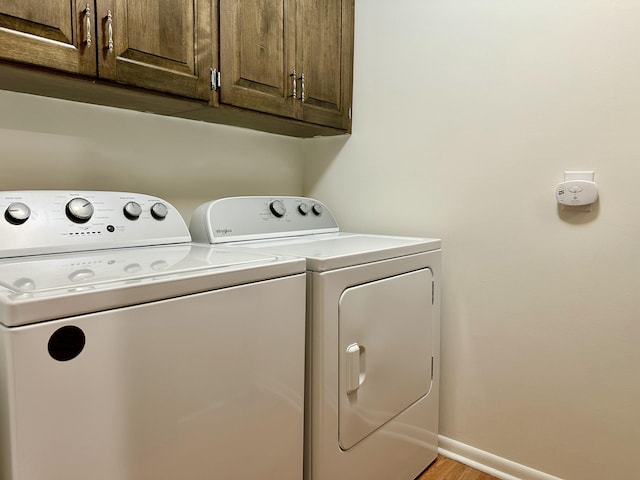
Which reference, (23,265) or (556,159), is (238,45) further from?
(556,159)

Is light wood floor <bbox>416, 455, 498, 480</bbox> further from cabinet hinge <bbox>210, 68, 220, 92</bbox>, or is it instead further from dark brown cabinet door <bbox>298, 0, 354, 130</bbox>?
cabinet hinge <bbox>210, 68, 220, 92</bbox>

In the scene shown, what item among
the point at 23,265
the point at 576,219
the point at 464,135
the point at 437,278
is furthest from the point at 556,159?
the point at 23,265

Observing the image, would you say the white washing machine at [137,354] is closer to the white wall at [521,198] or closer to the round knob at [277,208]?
the round knob at [277,208]

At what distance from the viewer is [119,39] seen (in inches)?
46.3

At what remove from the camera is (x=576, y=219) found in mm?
1469

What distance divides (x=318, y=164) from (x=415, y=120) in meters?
0.56

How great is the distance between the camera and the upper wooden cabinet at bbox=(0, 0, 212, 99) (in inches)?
40.4

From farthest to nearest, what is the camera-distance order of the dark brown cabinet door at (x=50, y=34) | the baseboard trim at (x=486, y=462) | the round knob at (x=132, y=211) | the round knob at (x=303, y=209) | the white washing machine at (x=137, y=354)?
1. the round knob at (x=303, y=209)
2. the baseboard trim at (x=486, y=462)
3. the round knob at (x=132, y=211)
4. the dark brown cabinet door at (x=50, y=34)
5. the white washing machine at (x=137, y=354)

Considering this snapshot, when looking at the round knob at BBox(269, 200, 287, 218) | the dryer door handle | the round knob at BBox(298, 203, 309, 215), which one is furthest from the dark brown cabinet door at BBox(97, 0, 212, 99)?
the dryer door handle

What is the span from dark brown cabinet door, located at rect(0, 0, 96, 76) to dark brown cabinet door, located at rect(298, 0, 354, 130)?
2.65ft

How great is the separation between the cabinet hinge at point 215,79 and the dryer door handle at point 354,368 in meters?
0.93

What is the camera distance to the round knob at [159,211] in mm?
1393

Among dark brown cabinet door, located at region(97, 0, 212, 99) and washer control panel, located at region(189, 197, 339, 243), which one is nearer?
dark brown cabinet door, located at region(97, 0, 212, 99)

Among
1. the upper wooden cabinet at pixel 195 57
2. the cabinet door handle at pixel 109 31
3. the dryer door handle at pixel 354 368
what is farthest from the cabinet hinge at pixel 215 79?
the dryer door handle at pixel 354 368
